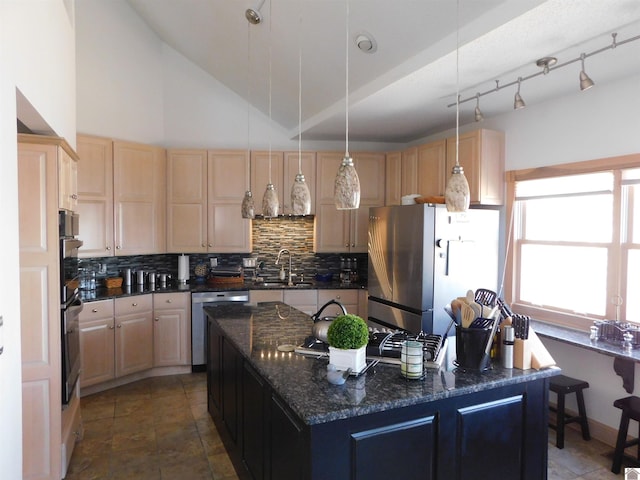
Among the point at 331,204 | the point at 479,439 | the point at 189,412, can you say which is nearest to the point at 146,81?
the point at 331,204

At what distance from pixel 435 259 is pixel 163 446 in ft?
8.54

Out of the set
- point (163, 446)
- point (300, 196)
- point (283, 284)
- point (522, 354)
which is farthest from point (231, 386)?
point (283, 284)

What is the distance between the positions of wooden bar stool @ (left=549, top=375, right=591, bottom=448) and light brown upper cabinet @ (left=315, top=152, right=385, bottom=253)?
2.57m

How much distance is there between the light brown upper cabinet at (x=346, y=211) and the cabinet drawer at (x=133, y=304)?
1.96 m

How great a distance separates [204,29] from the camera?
4.24 meters

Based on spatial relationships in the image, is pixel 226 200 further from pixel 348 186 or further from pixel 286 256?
pixel 348 186

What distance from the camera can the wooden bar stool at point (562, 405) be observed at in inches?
124

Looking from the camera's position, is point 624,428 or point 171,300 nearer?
point 624,428

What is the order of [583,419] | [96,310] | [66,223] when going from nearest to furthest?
[66,223] < [583,419] < [96,310]

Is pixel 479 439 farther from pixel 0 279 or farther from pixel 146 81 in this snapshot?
pixel 146 81

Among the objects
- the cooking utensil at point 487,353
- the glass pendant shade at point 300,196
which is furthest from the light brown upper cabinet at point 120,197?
the cooking utensil at point 487,353

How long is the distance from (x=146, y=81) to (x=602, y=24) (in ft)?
14.5

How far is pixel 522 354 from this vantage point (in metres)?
2.05

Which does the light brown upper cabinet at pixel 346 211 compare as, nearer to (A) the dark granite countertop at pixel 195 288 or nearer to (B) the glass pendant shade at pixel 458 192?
(A) the dark granite countertop at pixel 195 288
